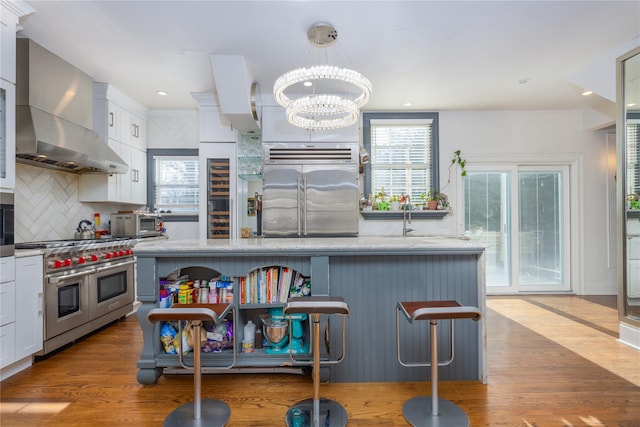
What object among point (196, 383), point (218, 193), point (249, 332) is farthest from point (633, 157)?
point (218, 193)

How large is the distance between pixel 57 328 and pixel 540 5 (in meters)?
4.84

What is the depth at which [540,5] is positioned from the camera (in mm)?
2328

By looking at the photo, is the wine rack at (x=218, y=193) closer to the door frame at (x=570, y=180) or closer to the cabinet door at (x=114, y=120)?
the cabinet door at (x=114, y=120)

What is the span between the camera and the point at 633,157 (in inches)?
115

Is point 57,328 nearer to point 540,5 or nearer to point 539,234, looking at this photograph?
point 540,5

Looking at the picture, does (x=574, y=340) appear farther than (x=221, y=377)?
Yes

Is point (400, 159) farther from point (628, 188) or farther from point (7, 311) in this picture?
point (7, 311)

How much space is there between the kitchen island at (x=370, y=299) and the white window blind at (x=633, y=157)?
2058mm

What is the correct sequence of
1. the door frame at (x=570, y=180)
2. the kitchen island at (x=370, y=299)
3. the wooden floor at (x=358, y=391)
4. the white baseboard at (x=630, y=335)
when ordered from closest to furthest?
the wooden floor at (x=358, y=391), the kitchen island at (x=370, y=299), the white baseboard at (x=630, y=335), the door frame at (x=570, y=180)

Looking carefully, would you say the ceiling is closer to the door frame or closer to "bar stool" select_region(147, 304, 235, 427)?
the door frame

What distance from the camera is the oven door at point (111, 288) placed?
310cm

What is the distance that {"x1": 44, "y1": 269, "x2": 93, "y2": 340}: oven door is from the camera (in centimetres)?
262

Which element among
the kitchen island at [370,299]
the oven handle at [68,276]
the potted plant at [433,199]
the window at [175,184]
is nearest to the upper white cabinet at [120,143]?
the window at [175,184]

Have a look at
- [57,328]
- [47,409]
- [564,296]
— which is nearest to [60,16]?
[57,328]
